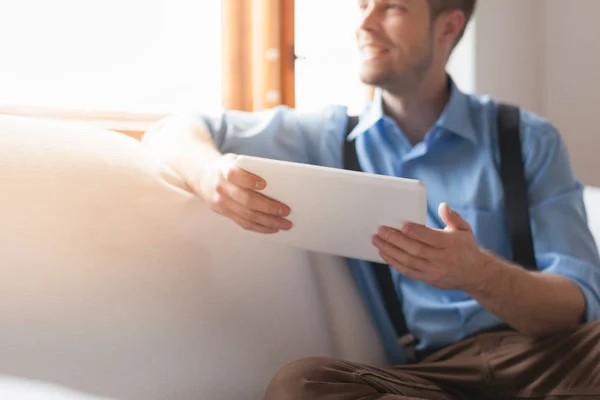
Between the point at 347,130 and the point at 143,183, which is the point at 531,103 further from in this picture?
the point at 143,183

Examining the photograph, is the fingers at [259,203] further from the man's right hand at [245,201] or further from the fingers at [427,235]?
the fingers at [427,235]

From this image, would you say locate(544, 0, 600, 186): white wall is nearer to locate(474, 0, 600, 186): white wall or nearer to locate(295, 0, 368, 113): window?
locate(474, 0, 600, 186): white wall

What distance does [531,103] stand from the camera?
2307 millimetres

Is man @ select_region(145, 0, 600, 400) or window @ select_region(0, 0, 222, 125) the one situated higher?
window @ select_region(0, 0, 222, 125)

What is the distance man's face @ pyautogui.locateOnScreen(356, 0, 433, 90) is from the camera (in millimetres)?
1256

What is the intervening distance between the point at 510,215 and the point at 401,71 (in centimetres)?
34

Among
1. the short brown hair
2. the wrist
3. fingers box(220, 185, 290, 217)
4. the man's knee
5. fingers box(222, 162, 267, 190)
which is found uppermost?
the short brown hair

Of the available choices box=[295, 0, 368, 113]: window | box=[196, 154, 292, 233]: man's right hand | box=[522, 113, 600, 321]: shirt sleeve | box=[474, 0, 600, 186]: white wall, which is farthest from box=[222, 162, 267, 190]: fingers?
box=[474, 0, 600, 186]: white wall

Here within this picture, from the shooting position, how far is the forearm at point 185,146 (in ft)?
3.49

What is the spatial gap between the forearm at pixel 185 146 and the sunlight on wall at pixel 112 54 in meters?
0.29

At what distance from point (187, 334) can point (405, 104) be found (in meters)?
0.61

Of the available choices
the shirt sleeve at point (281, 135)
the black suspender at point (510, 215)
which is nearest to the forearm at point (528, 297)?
the black suspender at point (510, 215)

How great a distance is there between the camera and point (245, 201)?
0.86 m

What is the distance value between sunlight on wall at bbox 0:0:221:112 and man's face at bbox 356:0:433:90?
44cm
